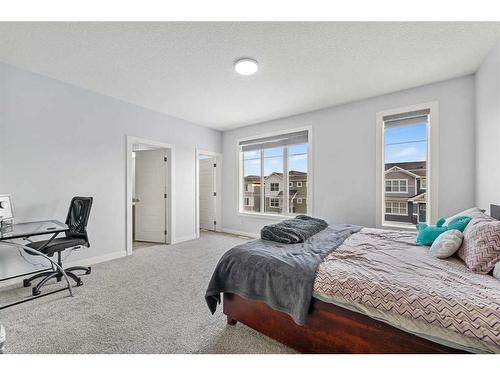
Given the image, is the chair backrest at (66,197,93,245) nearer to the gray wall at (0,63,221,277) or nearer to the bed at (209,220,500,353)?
the gray wall at (0,63,221,277)

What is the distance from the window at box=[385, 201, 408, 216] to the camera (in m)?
3.33

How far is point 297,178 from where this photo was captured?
14.6ft

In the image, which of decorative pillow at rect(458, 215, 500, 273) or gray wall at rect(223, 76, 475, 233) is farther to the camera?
gray wall at rect(223, 76, 475, 233)

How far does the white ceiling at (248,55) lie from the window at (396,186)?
136cm

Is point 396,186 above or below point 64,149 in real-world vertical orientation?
below

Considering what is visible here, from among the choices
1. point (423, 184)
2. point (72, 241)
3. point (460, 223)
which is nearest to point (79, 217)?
point (72, 241)

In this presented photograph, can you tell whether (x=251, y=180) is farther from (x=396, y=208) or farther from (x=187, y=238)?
(x=396, y=208)

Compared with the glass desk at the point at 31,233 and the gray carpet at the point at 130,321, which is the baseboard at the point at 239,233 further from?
the glass desk at the point at 31,233

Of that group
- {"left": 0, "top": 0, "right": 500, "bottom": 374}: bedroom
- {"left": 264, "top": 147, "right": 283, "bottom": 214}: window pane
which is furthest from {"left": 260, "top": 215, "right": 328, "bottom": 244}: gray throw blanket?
{"left": 264, "top": 147, "right": 283, "bottom": 214}: window pane

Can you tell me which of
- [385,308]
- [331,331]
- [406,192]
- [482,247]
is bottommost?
[331,331]

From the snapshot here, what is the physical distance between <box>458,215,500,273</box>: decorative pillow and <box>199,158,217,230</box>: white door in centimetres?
480

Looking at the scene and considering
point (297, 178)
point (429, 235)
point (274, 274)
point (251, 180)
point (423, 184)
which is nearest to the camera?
point (274, 274)

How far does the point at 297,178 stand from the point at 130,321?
3523mm

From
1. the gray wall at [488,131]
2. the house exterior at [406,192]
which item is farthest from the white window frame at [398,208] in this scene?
the gray wall at [488,131]
